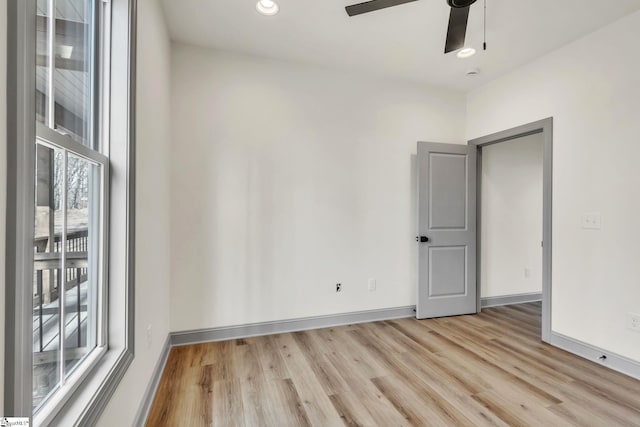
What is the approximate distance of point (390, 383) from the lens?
2.06 m

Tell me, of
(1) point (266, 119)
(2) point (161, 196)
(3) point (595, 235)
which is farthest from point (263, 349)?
(3) point (595, 235)

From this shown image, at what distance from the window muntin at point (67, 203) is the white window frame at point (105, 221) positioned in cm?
3

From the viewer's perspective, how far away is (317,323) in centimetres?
305

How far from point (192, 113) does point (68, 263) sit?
6.46 feet

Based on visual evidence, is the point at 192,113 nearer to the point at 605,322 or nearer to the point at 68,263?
the point at 68,263

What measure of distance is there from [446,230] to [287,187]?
6.35 feet

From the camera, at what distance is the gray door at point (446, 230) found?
3318mm

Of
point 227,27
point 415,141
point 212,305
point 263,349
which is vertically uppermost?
point 227,27

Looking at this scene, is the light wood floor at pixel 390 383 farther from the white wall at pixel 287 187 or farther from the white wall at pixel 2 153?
the white wall at pixel 2 153

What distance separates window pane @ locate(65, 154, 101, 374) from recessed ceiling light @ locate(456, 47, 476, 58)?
3.04 m

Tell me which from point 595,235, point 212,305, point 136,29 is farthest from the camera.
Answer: point 212,305

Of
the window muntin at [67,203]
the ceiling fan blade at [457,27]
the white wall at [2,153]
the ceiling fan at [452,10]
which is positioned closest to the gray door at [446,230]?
the ceiling fan blade at [457,27]

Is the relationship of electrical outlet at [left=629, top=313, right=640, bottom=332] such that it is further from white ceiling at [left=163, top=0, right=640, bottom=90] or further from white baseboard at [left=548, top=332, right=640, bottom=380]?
white ceiling at [left=163, top=0, right=640, bottom=90]

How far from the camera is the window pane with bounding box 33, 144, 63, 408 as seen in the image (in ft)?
2.95
